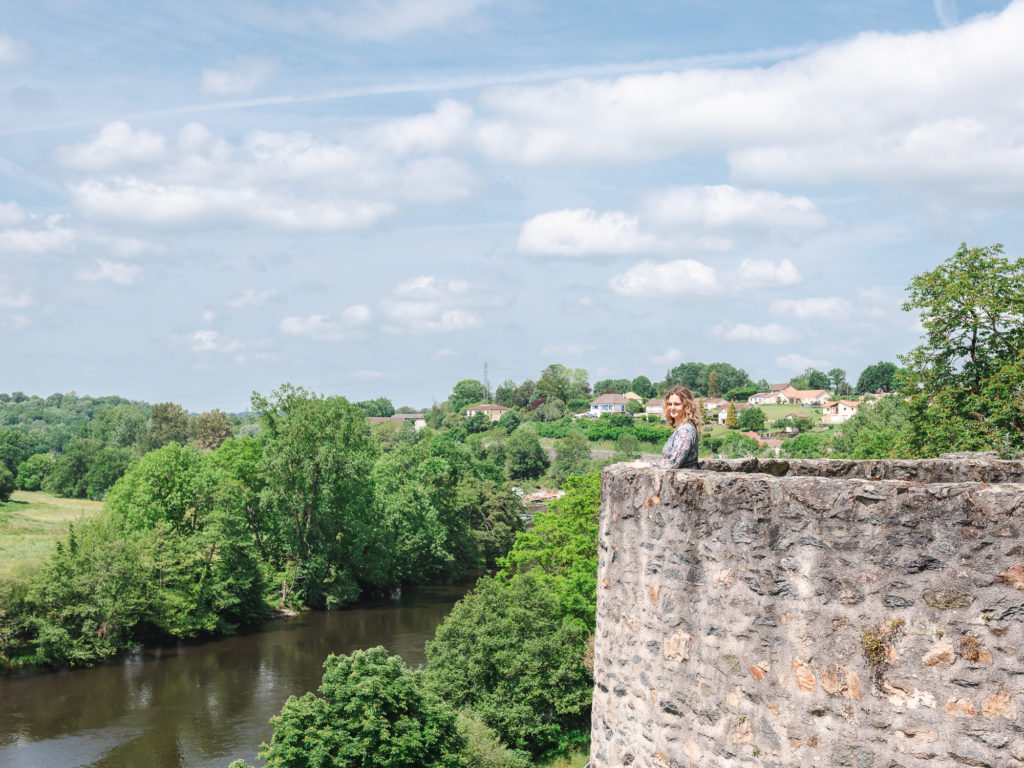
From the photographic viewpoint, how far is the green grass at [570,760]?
2280cm

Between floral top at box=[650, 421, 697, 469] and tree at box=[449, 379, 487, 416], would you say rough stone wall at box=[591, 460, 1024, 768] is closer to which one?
floral top at box=[650, 421, 697, 469]

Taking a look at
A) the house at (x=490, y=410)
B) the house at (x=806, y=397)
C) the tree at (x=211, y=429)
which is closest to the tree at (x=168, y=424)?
the tree at (x=211, y=429)

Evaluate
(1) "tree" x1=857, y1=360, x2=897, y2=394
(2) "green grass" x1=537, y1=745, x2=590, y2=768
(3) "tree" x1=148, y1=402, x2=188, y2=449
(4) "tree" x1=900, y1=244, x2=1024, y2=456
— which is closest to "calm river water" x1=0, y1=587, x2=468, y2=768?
(2) "green grass" x1=537, y1=745, x2=590, y2=768

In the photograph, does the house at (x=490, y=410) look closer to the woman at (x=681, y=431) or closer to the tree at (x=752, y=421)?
the tree at (x=752, y=421)

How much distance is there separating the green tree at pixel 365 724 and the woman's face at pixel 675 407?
512 inches

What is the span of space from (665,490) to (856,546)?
1090mm

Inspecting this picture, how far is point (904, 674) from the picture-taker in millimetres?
3801

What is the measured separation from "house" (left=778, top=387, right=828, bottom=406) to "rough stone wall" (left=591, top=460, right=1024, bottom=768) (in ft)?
502

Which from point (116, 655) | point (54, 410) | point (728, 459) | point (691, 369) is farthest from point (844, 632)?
A: point (54, 410)

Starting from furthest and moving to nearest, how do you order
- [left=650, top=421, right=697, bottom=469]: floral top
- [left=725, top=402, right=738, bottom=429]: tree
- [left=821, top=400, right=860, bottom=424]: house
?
[left=725, top=402, right=738, bottom=429]: tree → [left=821, top=400, right=860, bottom=424]: house → [left=650, top=421, right=697, bottom=469]: floral top

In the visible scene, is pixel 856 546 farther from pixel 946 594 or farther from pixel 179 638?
pixel 179 638

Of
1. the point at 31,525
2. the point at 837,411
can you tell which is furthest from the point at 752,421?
the point at 31,525

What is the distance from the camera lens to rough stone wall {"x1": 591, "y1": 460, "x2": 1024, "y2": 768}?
367cm

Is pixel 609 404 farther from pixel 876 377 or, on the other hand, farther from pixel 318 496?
pixel 318 496
